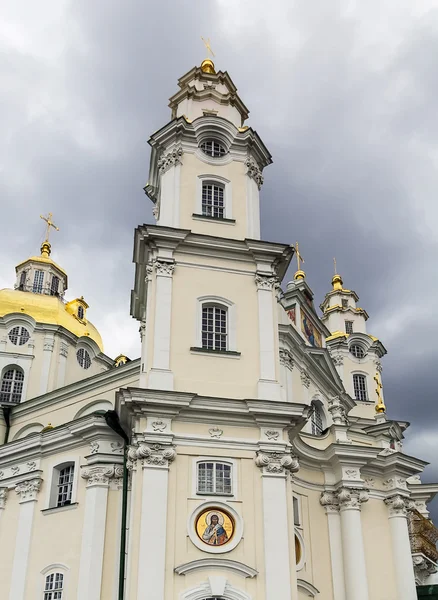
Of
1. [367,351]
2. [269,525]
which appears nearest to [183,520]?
[269,525]

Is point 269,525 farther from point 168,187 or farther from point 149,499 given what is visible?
point 168,187

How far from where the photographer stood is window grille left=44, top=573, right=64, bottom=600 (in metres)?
19.7

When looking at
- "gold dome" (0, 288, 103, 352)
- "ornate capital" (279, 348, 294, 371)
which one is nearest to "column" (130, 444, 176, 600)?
"ornate capital" (279, 348, 294, 371)

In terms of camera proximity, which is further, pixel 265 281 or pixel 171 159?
pixel 171 159

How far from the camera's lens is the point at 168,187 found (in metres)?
22.9

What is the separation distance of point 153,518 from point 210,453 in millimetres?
2309

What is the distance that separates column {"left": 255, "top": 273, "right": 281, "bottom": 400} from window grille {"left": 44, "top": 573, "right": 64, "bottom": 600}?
25.9 ft

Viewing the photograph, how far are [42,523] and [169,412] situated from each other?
6.48m

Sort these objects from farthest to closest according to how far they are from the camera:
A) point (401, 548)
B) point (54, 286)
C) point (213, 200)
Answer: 1. point (54, 286)
2. point (213, 200)
3. point (401, 548)

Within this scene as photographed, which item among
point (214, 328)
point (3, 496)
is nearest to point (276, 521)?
point (214, 328)

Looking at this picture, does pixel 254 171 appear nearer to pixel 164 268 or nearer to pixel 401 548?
pixel 164 268

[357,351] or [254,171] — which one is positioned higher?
[357,351]

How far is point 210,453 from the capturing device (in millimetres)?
18141

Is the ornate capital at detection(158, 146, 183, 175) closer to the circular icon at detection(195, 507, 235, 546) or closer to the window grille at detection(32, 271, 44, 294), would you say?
the circular icon at detection(195, 507, 235, 546)
